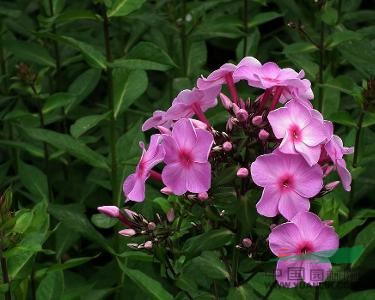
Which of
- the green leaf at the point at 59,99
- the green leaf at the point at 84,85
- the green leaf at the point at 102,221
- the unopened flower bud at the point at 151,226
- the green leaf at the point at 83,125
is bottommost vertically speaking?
the green leaf at the point at 102,221

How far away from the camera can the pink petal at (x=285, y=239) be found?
1.54 metres

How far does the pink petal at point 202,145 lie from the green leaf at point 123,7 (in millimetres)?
994

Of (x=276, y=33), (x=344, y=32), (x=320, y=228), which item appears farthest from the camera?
(x=276, y=33)

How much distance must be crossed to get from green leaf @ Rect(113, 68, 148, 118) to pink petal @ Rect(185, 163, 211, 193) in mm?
1085

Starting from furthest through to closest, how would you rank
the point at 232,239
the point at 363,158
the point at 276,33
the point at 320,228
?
the point at 276,33 → the point at 363,158 → the point at 232,239 → the point at 320,228

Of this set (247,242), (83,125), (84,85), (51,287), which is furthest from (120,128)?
(247,242)

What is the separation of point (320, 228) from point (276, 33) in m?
2.32

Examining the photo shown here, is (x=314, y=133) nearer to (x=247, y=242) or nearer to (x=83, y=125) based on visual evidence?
(x=247, y=242)

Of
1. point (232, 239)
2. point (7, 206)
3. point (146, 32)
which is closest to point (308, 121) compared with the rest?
point (232, 239)

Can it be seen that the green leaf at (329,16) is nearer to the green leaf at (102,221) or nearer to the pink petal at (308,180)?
the green leaf at (102,221)

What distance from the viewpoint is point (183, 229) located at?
1.93 metres

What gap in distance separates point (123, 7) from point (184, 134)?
102 cm

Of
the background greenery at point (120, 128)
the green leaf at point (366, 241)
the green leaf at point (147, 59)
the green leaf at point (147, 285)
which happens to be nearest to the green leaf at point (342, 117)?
the background greenery at point (120, 128)

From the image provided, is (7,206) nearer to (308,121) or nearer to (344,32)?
(308,121)
